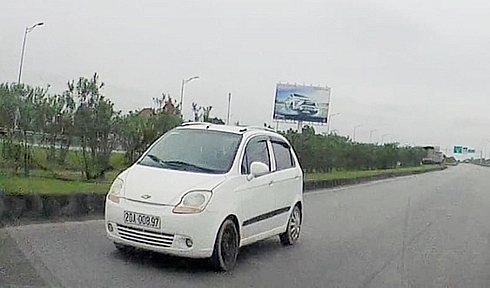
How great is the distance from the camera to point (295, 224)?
41.3 ft

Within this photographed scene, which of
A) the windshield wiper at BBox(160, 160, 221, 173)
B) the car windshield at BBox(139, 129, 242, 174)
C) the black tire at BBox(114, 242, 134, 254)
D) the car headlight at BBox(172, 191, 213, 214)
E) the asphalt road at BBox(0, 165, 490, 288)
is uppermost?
the car windshield at BBox(139, 129, 242, 174)

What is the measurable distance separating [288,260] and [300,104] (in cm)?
5299

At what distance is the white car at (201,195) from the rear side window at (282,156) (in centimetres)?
8

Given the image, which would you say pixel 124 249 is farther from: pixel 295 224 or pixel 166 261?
pixel 295 224

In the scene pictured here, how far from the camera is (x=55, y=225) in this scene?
1173 cm

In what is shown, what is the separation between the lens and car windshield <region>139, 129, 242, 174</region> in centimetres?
985

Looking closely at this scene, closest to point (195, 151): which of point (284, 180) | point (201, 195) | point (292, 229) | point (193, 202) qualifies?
point (201, 195)

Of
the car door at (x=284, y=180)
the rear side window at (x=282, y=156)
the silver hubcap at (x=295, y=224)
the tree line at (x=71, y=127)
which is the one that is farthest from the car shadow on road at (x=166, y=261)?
the tree line at (x=71, y=127)

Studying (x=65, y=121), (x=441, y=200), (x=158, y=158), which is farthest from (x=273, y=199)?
(x=441, y=200)

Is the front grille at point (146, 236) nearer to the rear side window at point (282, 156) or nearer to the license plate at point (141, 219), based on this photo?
the license plate at point (141, 219)

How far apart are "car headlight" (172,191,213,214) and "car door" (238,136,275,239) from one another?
76 cm

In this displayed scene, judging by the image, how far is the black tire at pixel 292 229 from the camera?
1225cm

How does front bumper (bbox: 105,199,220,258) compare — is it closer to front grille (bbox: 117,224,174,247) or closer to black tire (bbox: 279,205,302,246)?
front grille (bbox: 117,224,174,247)

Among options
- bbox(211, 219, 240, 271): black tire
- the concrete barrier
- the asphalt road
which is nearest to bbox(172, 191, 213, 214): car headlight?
bbox(211, 219, 240, 271): black tire
